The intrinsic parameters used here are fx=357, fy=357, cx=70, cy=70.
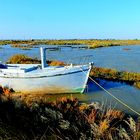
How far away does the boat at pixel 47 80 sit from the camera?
17359 millimetres

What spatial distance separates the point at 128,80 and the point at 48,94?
623 cm

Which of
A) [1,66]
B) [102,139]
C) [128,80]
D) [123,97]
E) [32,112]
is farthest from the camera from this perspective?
[128,80]

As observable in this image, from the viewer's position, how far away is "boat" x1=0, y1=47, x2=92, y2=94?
17.4 meters

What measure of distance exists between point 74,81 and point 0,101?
11.0 m

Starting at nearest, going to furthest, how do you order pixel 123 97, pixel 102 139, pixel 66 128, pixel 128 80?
pixel 102 139, pixel 66 128, pixel 123 97, pixel 128 80

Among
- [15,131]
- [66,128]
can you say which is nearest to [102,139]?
[66,128]

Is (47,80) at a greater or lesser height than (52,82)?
greater

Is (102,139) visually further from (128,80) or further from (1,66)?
(128,80)

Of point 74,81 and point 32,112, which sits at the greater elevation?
point 32,112

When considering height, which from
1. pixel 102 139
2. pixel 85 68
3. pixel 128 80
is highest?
pixel 102 139

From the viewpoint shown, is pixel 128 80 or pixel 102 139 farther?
pixel 128 80

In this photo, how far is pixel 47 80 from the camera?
17406mm

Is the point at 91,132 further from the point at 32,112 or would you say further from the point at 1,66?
the point at 1,66

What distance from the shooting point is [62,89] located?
58.5ft
